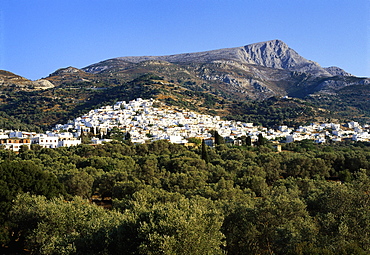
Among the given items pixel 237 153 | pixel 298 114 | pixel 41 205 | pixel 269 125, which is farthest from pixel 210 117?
pixel 41 205

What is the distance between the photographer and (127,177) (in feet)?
103

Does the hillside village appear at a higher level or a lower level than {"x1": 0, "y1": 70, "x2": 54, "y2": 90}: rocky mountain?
lower

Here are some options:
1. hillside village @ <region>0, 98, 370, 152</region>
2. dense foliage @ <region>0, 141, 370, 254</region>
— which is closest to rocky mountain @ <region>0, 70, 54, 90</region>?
hillside village @ <region>0, 98, 370, 152</region>

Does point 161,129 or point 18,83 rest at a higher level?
point 18,83

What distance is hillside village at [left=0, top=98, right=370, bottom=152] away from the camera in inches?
2653

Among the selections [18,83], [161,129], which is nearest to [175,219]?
[161,129]

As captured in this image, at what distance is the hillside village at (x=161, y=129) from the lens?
67375mm

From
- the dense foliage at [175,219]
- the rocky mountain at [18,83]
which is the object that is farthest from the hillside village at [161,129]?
the rocky mountain at [18,83]

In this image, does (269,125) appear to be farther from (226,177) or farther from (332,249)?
(332,249)

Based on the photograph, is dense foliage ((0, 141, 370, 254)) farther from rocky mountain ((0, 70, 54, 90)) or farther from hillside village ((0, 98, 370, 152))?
rocky mountain ((0, 70, 54, 90))

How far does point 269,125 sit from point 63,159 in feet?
243

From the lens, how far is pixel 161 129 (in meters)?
88.9

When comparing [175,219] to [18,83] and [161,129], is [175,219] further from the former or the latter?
[18,83]

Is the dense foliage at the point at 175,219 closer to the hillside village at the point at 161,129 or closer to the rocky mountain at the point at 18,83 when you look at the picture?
the hillside village at the point at 161,129
